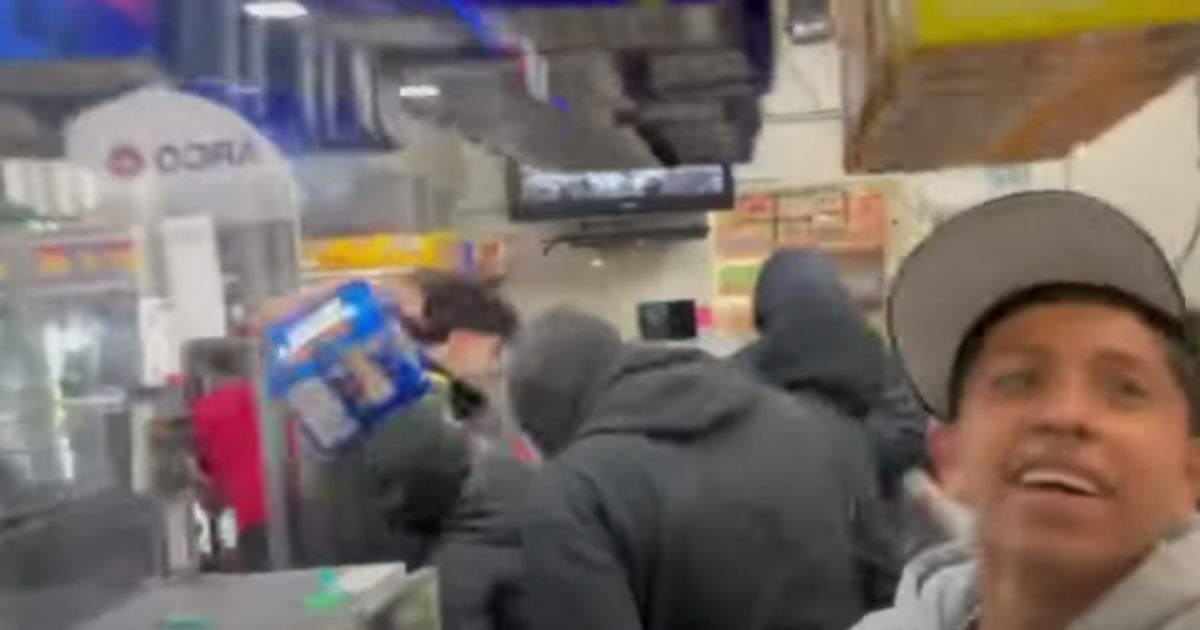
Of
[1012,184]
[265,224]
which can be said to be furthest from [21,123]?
[1012,184]

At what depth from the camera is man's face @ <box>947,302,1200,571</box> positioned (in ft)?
3.85

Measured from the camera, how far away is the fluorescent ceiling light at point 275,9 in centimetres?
217

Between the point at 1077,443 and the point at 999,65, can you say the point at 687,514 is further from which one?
Answer: the point at 999,65

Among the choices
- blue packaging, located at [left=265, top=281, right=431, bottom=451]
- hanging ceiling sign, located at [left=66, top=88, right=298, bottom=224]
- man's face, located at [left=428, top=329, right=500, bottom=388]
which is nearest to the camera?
hanging ceiling sign, located at [left=66, top=88, right=298, bottom=224]

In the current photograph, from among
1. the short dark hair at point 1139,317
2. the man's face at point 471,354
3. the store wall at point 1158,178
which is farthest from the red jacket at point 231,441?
the store wall at point 1158,178

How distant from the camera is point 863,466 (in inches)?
115

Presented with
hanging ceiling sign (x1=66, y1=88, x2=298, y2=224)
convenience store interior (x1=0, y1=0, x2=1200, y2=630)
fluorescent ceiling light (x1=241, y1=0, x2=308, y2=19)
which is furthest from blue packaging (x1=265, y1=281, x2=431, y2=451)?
Answer: fluorescent ceiling light (x1=241, y1=0, x2=308, y2=19)

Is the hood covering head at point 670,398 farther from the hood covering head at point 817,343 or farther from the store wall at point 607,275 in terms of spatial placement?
the store wall at point 607,275

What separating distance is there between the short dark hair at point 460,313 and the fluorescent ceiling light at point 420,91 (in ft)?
4.36

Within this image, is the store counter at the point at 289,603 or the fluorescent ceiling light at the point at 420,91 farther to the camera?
the fluorescent ceiling light at the point at 420,91

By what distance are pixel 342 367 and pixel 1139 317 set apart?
1428 millimetres

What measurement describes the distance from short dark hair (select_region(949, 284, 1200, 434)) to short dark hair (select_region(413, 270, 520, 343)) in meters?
2.54

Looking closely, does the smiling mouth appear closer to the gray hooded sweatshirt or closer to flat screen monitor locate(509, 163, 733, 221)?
the gray hooded sweatshirt

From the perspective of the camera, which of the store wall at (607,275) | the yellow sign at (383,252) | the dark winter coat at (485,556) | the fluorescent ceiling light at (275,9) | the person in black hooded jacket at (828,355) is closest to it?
the fluorescent ceiling light at (275,9)
